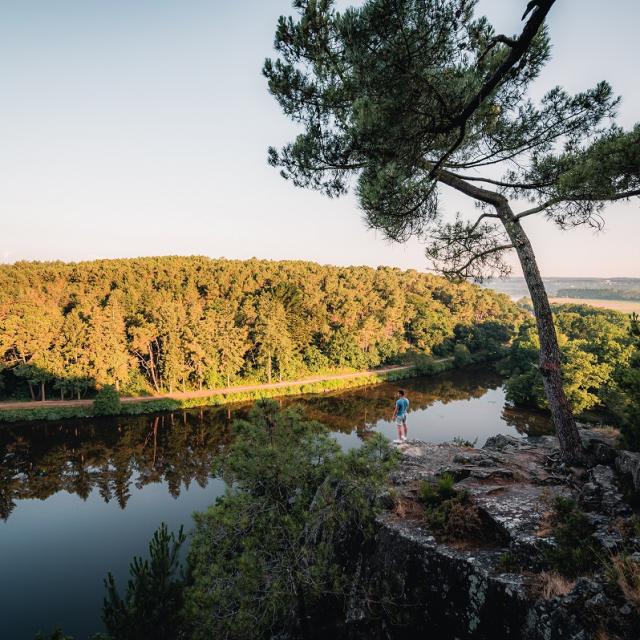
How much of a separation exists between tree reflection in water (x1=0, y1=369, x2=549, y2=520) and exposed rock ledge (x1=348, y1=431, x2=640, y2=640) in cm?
1679

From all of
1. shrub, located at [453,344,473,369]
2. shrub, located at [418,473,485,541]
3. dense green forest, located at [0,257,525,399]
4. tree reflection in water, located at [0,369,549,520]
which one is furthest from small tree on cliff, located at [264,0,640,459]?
shrub, located at [453,344,473,369]

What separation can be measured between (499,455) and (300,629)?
535cm

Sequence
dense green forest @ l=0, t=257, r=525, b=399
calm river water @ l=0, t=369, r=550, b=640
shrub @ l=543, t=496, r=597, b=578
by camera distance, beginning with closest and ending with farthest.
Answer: shrub @ l=543, t=496, r=597, b=578 < calm river water @ l=0, t=369, r=550, b=640 < dense green forest @ l=0, t=257, r=525, b=399

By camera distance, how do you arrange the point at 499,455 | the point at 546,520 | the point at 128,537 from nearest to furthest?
the point at 546,520 < the point at 499,455 < the point at 128,537

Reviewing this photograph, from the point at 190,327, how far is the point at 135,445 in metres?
13.3

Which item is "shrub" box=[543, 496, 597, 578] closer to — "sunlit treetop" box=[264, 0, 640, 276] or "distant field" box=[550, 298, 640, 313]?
"sunlit treetop" box=[264, 0, 640, 276]

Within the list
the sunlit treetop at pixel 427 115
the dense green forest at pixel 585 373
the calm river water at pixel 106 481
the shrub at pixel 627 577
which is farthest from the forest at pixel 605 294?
the shrub at pixel 627 577

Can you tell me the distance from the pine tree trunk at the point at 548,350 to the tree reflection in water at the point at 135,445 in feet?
60.5

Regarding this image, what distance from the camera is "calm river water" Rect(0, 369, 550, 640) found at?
1288 cm

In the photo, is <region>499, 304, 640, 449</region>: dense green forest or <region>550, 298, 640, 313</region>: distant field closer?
<region>499, 304, 640, 449</region>: dense green forest

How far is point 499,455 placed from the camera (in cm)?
855

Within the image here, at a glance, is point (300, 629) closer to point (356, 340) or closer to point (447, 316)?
point (356, 340)

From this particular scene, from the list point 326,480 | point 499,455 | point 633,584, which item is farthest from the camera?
point 499,455

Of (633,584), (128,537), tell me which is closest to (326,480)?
(633,584)
